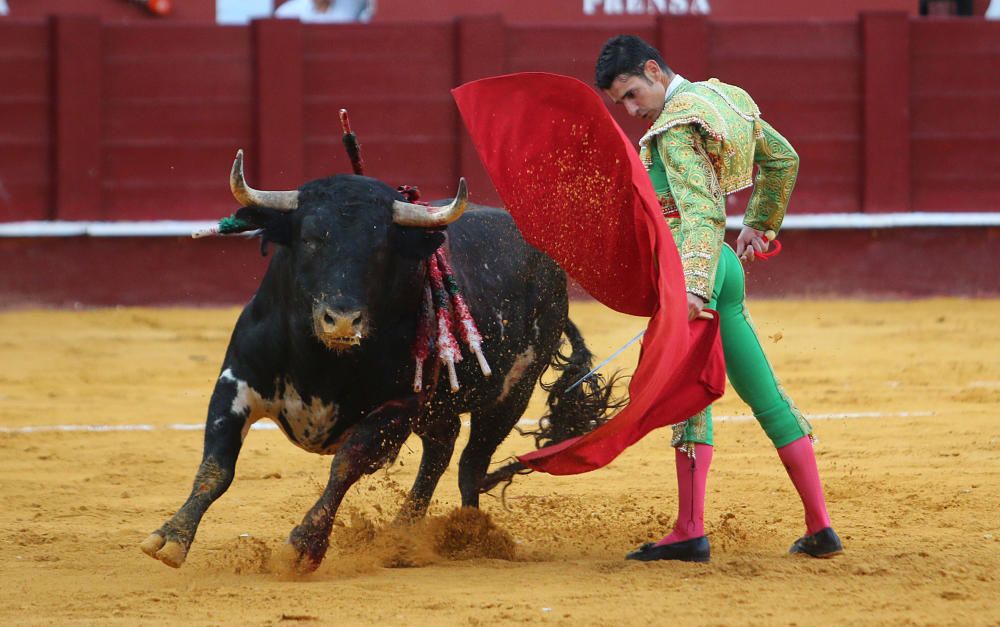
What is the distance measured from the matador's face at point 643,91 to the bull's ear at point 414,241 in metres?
0.49

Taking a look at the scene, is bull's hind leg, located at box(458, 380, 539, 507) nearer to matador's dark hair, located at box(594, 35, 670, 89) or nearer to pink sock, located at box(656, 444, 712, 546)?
pink sock, located at box(656, 444, 712, 546)

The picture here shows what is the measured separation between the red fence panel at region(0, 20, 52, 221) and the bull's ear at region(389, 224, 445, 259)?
18.6 ft

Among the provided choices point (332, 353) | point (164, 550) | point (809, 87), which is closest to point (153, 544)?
point (164, 550)

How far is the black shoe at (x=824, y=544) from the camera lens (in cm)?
298

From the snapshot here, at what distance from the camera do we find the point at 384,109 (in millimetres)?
8602

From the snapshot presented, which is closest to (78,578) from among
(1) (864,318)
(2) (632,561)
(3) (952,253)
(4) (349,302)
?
(4) (349,302)

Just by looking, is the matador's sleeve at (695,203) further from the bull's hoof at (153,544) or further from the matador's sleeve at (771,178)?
the bull's hoof at (153,544)

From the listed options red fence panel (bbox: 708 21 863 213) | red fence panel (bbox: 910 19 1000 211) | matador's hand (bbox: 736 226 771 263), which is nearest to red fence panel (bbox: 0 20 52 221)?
red fence panel (bbox: 708 21 863 213)

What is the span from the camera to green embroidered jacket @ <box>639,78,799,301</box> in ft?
9.27

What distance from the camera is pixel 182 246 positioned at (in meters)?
8.39

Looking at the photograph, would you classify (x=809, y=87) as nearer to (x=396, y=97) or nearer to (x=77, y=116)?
(x=396, y=97)

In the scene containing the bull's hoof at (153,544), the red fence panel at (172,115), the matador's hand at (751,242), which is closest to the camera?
the bull's hoof at (153,544)

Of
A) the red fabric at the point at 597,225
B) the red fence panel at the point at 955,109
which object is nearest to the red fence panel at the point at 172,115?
the red fence panel at the point at 955,109

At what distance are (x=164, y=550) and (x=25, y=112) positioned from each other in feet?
20.0
